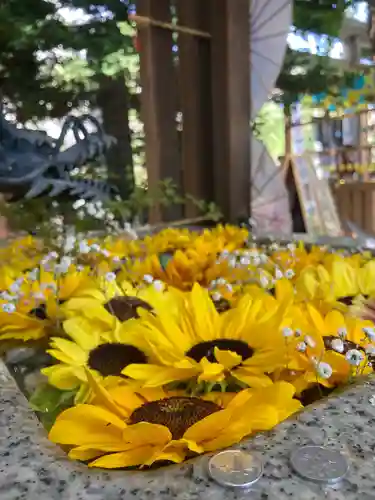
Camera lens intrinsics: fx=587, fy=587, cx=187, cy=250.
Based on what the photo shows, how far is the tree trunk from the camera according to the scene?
4.12ft

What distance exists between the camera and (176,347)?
0.38m

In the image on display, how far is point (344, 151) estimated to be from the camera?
3.44m

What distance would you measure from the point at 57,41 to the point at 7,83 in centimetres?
14

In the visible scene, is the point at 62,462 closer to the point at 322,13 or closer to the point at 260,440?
the point at 260,440

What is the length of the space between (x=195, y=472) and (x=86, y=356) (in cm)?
17

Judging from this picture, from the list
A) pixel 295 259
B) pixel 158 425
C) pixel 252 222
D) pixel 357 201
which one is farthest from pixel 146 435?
pixel 357 201

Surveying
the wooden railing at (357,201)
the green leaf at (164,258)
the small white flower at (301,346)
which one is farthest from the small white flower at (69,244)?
the wooden railing at (357,201)

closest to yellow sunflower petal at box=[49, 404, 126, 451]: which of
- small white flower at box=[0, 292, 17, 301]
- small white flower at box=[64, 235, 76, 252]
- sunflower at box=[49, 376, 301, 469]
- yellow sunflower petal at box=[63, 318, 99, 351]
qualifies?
sunflower at box=[49, 376, 301, 469]

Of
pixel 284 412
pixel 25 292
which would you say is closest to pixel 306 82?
pixel 25 292

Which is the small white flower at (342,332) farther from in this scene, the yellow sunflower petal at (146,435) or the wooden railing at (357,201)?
the wooden railing at (357,201)

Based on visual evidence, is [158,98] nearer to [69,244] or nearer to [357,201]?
[69,244]

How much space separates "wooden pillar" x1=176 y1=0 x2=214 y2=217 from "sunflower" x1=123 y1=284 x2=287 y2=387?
0.89 metres

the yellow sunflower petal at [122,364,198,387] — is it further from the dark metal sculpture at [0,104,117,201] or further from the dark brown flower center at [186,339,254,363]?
the dark metal sculpture at [0,104,117,201]

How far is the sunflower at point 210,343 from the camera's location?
340 mm
